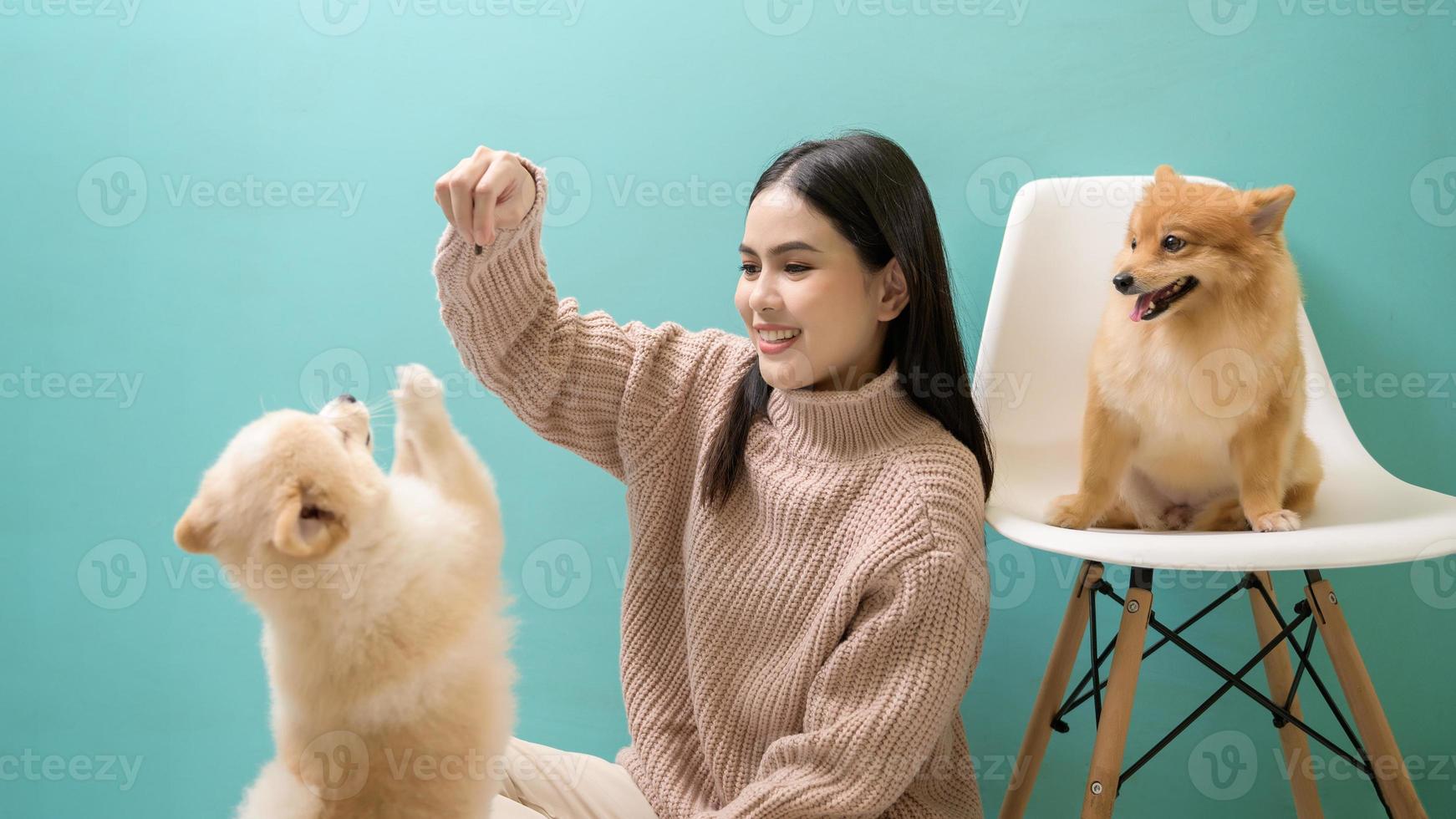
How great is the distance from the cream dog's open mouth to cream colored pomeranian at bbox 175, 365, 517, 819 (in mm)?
992

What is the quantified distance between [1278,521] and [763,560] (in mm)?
736

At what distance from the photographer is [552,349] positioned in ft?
4.49

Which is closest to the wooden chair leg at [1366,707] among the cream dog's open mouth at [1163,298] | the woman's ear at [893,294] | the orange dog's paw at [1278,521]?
the orange dog's paw at [1278,521]

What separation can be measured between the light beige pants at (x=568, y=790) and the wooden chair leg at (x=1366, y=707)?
1.02m

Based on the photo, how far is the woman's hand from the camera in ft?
3.67

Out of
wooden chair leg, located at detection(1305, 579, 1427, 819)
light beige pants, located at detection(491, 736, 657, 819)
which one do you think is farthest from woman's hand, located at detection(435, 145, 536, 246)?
wooden chair leg, located at detection(1305, 579, 1427, 819)

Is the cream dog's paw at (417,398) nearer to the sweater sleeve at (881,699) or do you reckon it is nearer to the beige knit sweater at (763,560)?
the beige knit sweater at (763,560)

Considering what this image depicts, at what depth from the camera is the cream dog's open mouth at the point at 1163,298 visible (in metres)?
1.41

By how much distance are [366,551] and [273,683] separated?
0.15 meters

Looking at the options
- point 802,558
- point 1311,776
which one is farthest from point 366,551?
point 1311,776

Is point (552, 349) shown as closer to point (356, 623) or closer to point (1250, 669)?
point (356, 623)

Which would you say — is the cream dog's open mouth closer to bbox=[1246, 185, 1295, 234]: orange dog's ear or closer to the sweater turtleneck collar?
bbox=[1246, 185, 1295, 234]: orange dog's ear

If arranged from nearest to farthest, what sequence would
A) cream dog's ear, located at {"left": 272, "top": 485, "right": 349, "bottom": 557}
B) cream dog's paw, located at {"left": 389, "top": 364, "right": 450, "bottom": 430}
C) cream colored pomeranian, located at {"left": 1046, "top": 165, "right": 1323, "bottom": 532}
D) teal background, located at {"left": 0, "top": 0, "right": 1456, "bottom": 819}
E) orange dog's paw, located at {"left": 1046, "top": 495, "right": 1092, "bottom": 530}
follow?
cream dog's ear, located at {"left": 272, "top": 485, "right": 349, "bottom": 557}, cream dog's paw, located at {"left": 389, "top": 364, "right": 450, "bottom": 430}, cream colored pomeranian, located at {"left": 1046, "top": 165, "right": 1323, "bottom": 532}, orange dog's paw, located at {"left": 1046, "top": 495, "right": 1092, "bottom": 530}, teal background, located at {"left": 0, "top": 0, "right": 1456, "bottom": 819}

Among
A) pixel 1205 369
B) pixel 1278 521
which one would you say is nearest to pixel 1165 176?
pixel 1205 369
